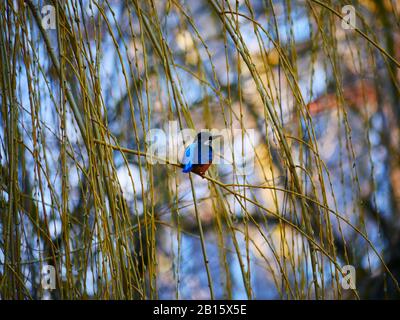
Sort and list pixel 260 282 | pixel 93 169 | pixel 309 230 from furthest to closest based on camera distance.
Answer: pixel 260 282, pixel 309 230, pixel 93 169

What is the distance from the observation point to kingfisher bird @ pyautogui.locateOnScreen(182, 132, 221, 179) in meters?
1.45

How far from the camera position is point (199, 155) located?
1.49 meters

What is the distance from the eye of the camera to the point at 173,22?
11.5 feet

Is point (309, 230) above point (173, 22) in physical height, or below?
below

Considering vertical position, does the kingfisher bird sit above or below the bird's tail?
above

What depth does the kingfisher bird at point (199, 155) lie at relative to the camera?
Answer: 145 cm

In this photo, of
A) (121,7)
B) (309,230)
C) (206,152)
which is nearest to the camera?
(309,230)

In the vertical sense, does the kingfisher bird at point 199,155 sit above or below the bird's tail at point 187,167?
above

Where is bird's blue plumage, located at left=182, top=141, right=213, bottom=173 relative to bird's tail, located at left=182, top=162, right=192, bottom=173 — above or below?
above

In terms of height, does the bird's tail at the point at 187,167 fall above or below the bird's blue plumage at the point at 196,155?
below

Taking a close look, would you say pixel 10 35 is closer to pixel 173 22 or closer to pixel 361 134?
pixel 173 22

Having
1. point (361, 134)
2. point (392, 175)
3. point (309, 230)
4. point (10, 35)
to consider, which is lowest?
point (309, 230)
